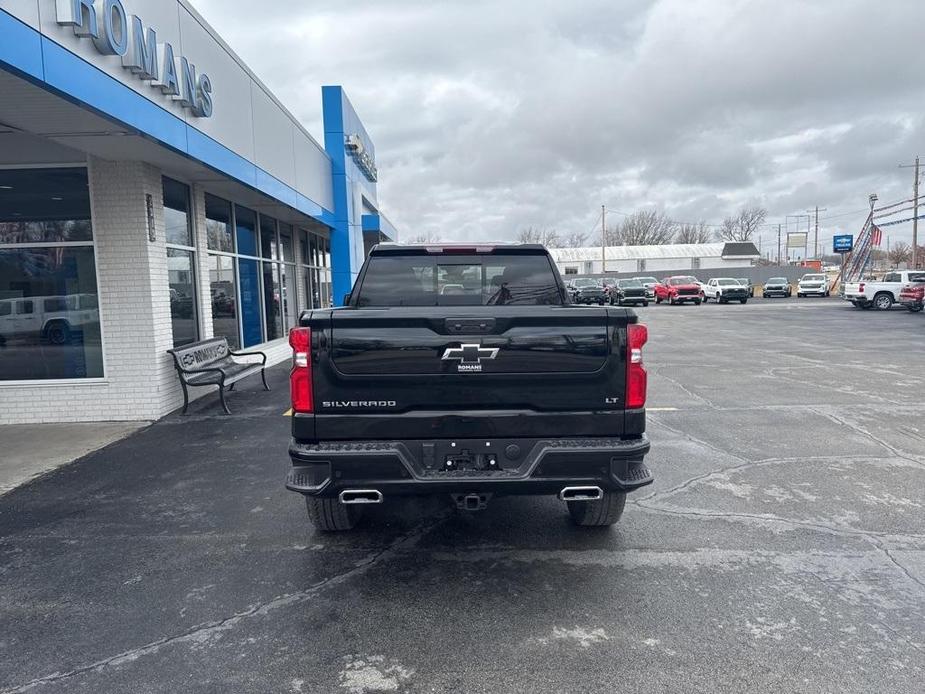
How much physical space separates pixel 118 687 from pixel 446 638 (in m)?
1.52

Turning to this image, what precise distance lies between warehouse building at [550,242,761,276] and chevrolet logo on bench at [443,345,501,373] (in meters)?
85.5

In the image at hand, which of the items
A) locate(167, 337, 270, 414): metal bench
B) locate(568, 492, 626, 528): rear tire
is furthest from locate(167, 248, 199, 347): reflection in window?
locate(568, 492, 626, 528): rear tire

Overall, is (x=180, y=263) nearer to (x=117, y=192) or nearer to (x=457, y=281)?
(x=117, y=192)

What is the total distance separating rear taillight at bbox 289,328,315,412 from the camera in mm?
3680

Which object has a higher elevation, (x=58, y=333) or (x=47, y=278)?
(x=47, y=278)

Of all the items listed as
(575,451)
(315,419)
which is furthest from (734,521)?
(315,419)

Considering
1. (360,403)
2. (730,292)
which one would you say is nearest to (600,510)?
(360,403)

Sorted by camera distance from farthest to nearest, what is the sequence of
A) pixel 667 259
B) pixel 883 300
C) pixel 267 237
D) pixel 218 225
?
pixel 667 259
pixel 883 300
pixel 267 237
pixel 218 225

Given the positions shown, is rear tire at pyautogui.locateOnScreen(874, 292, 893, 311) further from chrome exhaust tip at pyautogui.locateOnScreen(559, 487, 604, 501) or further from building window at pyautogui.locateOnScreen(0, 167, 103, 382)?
chrome exhaust tip at pyautogui.locateOnScreen(559, 487, 604, 501)

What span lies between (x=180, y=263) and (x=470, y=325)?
25.4 feet

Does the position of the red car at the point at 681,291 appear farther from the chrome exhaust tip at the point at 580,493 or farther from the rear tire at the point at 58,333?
the chrome exhaust tip at the point at 580,493

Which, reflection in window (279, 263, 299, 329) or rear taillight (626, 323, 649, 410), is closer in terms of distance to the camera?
rear taillight (626, 323, 649, 410)

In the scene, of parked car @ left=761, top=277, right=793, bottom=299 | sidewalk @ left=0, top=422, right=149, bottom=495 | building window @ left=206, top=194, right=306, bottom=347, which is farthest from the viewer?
parked car @ left=761, top=277, right=793, bottom=299

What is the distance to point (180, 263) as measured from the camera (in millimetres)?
10023
